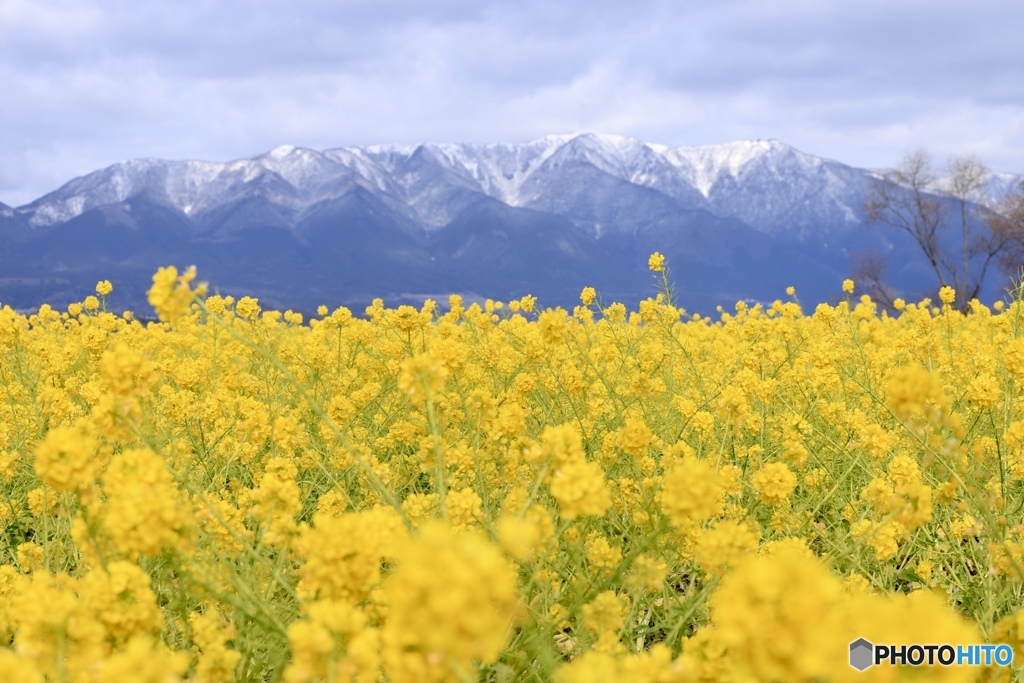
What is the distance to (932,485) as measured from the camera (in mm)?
3805

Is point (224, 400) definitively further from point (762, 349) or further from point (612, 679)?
point (612, 679)

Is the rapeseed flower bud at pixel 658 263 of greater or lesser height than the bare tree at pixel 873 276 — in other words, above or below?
above

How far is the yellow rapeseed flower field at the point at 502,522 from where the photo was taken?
111 cm

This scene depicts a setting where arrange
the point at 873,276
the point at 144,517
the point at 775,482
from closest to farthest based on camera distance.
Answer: the point at 144,517 → the point at 775,482 → the point at 873,276

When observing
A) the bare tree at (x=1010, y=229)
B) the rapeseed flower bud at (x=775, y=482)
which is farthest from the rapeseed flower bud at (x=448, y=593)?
the bare tree at (x=1010, y=229)

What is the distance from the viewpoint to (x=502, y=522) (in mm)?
2168

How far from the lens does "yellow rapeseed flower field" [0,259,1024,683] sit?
111 centimetres

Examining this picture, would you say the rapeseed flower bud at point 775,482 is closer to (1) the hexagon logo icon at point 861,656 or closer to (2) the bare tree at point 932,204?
(1) the hexagon logo icon at point 861,656

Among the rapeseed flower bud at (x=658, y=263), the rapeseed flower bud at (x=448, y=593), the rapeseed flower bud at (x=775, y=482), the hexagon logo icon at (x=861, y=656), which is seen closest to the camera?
the rapeseed flower bud at (x=448, y=593)

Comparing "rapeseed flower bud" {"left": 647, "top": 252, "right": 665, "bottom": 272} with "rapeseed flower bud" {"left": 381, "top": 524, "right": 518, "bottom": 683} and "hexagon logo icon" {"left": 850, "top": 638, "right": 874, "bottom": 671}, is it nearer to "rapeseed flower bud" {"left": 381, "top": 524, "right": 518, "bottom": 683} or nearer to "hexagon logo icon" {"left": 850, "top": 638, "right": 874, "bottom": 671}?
"hexagon logo icon" {"left": 850, "top": 638, "right": 874, "bottom": 671}

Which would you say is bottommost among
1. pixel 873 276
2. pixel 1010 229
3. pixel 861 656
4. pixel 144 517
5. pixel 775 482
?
pixel 873 276

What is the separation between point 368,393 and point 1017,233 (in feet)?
124

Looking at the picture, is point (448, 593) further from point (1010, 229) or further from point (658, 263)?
point (1010, 229)

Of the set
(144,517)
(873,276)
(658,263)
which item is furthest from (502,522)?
(873,276)
